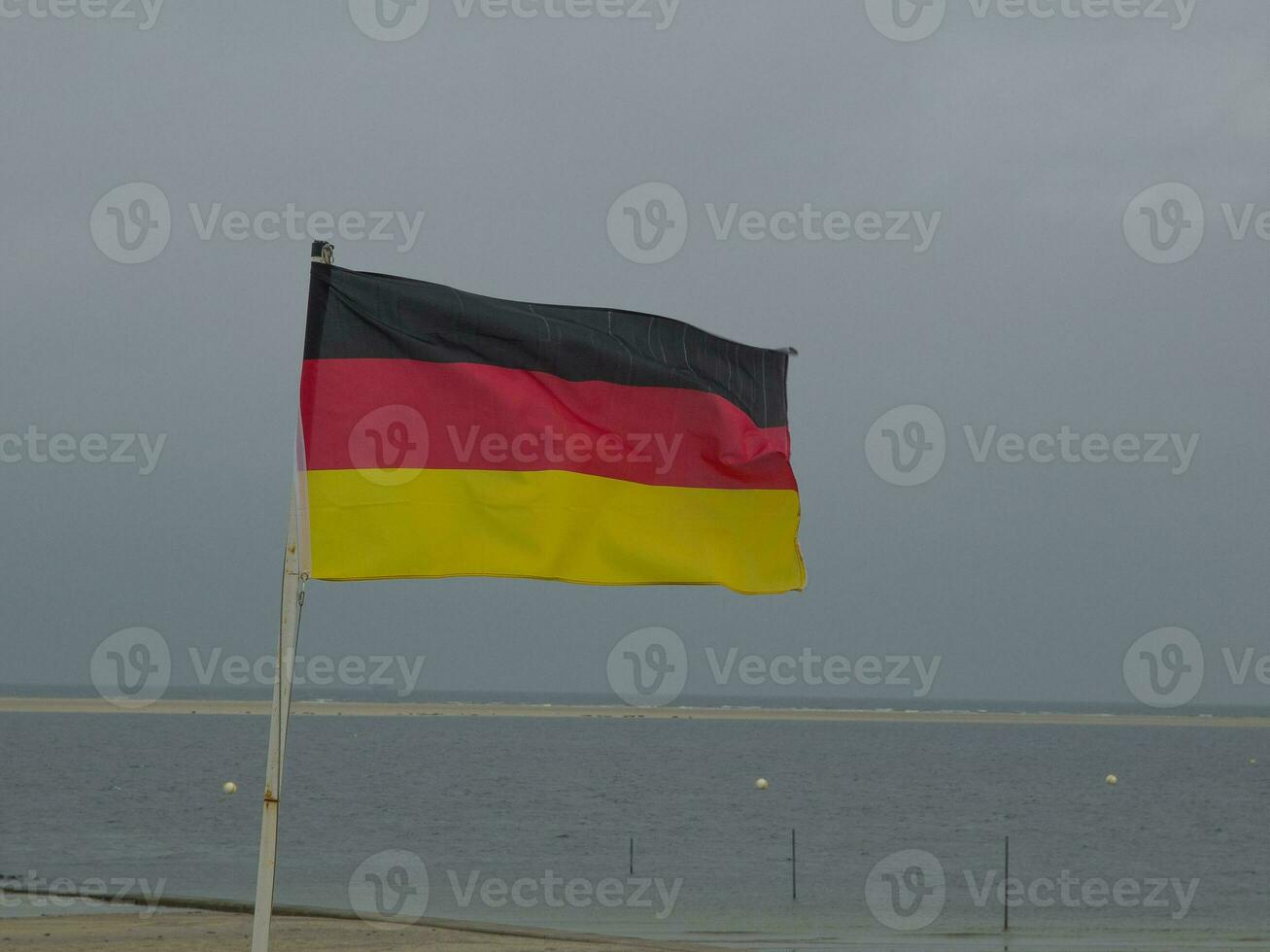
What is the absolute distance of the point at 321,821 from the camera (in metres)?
60.7

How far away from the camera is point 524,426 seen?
34.6ft

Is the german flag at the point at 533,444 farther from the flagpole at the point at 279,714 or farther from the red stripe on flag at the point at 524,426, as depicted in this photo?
the flagpole at the point at 279,714

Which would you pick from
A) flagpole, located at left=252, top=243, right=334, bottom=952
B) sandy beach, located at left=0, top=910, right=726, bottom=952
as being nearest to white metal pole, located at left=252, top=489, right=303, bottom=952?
flagpole, located at left=252, top=243, right=334, bottom=952

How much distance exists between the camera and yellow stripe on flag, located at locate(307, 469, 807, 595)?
9.89m

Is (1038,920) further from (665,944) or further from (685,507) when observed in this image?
(685,507)

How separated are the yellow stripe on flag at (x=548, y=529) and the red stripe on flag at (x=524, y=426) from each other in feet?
0.38

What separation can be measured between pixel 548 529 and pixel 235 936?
15.0m

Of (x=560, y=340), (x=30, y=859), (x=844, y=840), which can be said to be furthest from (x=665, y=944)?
(x=844, y=840)

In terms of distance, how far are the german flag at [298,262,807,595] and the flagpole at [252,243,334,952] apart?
34cm

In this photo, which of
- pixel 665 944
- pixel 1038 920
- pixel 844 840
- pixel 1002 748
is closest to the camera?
pixel 665 944

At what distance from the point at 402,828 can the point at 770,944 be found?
102 feet

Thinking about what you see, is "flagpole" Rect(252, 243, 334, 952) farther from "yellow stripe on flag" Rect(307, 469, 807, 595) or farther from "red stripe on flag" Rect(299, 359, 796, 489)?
"red stripe on flag" Rect(299, 359, 796, 489)

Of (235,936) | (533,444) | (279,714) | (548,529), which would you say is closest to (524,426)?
(533,444)

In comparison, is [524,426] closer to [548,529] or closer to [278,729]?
[548,529]
